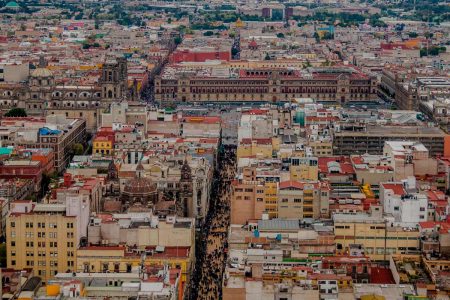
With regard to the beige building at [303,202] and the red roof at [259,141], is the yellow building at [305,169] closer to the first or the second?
the beige building at [303,202]

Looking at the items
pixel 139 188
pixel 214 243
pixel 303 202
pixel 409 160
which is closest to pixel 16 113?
pixel 139 188

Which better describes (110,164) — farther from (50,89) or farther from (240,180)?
(50,89)

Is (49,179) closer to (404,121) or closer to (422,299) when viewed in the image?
(404,121)

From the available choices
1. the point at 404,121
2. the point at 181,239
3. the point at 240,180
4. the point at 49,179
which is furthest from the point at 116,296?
the point at 404,121

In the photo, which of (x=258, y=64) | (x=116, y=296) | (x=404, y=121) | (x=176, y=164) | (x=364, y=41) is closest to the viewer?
(x=116, y=296)

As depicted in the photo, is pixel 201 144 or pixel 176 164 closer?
pixel 176 164

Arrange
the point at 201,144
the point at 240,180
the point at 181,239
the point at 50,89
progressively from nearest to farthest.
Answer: the point at 181,239
the point at 240,180
the point at 201,144
the point at 50,89

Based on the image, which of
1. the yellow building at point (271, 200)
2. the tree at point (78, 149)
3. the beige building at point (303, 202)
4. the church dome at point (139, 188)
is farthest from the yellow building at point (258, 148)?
the tree at point (78, 149)
